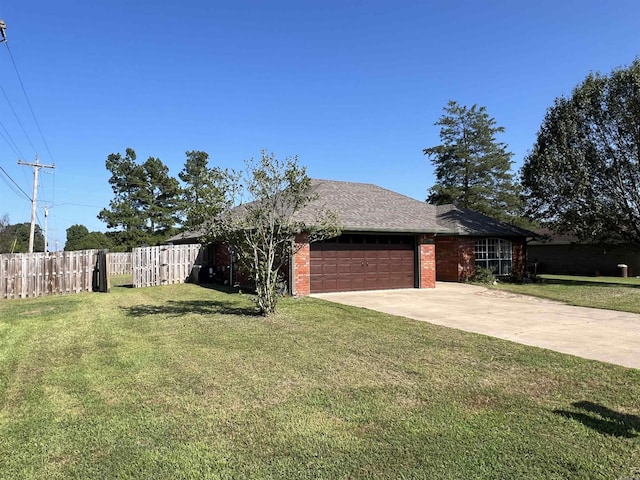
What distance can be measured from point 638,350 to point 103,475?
761 cm

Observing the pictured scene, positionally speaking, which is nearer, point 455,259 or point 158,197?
point 455,259

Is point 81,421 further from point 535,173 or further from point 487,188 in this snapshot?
point 487,188

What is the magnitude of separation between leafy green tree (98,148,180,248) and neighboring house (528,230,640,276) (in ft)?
106

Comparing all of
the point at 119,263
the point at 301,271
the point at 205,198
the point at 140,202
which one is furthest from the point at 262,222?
the point at 140,202

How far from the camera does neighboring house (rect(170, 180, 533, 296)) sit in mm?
15828

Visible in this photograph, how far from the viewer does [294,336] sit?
8000mm

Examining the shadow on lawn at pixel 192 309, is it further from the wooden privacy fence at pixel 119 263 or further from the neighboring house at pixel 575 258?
the neighboring house at pixel 575 258

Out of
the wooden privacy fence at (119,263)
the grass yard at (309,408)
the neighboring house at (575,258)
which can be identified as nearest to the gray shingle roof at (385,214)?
the neighboring house at (575,258)

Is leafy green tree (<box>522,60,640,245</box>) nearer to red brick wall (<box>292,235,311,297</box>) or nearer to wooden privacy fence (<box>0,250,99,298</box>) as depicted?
red brick wall (<box>292,235,311,297</box>)

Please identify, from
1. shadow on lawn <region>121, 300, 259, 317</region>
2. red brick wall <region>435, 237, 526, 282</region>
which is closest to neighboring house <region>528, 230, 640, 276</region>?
red brick wall <region>435, 237, 526, 282</region>

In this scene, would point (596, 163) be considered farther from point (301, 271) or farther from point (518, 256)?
point (301, 271)

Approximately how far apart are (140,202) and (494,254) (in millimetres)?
33807

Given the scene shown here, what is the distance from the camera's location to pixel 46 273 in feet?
52.2

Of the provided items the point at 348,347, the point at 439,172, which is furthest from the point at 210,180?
the point at 439,172
